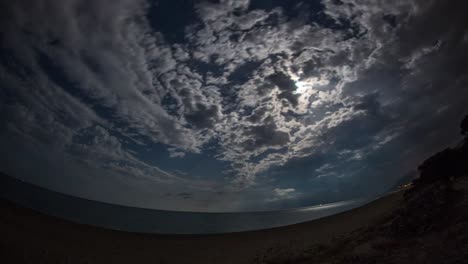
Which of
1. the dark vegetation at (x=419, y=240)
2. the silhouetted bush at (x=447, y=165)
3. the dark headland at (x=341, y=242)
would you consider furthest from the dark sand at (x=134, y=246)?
the silhouetted bush at (x=447, y=165)

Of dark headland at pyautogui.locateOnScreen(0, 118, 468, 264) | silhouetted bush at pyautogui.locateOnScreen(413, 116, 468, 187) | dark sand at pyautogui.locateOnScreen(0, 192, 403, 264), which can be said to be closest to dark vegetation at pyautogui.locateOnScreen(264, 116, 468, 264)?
dark headland at pyautogui.locateOnScreen(0, 118, 468, 264)

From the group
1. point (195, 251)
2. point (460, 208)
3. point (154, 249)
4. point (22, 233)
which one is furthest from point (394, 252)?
point (22, 233)

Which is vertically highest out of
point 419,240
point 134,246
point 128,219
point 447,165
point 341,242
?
point 128,219

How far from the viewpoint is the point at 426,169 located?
13.3 metres

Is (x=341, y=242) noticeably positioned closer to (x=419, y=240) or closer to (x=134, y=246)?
(x=419, y=240)

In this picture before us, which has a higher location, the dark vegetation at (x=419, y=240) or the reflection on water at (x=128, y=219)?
the reflection on water at (x=128, y=219)

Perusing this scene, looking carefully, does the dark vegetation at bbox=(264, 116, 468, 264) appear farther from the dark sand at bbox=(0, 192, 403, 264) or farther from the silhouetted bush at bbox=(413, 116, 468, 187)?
the dark sand at bbox=(0, 192, 403, 264)

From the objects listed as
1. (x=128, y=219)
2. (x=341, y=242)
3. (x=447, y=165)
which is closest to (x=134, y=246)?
(x=341, y=242)

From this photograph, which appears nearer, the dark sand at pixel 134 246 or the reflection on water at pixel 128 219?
the dark sand at pixel 134 246

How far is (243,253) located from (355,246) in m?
6.69

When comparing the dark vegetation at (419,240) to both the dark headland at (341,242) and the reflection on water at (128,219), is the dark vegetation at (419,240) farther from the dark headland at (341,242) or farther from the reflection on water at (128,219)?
the reflection on water at (128,219)

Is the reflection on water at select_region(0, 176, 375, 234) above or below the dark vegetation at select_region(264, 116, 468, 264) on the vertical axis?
above

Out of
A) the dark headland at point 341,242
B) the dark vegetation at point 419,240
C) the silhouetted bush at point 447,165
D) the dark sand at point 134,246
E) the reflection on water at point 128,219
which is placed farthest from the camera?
the reflection on water at point 128,219

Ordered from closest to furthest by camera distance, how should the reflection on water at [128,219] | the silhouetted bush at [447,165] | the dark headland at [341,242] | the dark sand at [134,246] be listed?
the dark headland at [341,242]
the dark sand at [134,246]
the silhouetted bush at [447,165]
the reflection on water at [128,219]
